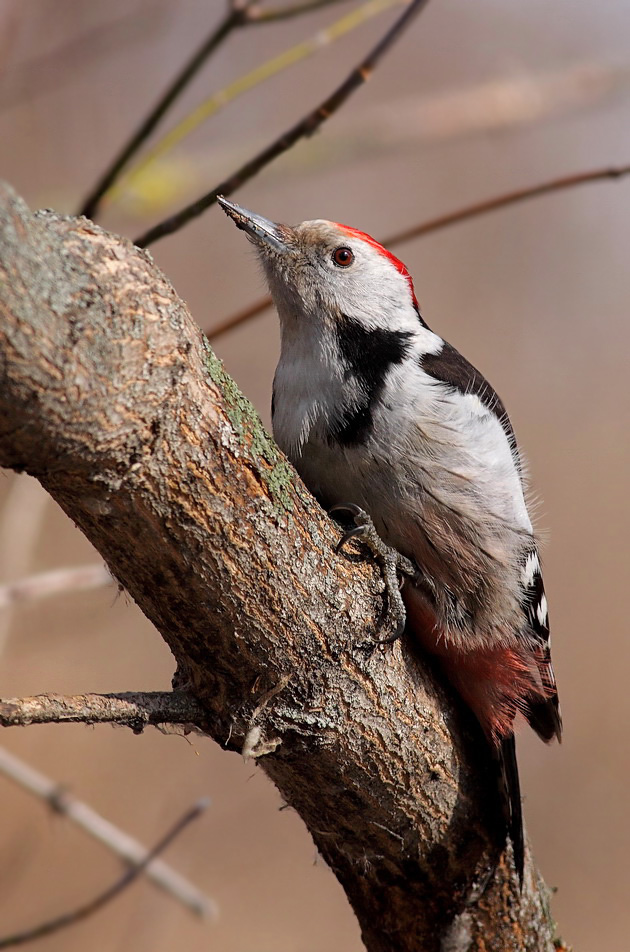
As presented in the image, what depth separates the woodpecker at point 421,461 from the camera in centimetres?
249

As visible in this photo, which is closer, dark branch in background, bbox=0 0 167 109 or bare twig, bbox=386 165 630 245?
bare twig, bbox=386 165 630 245

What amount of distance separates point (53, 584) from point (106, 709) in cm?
100

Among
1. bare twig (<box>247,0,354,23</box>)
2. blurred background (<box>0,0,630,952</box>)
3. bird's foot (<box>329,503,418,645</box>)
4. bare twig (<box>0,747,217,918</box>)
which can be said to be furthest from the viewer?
blurred background (<box>0,0,630,952</box>)

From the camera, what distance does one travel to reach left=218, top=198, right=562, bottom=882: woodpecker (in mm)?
2490

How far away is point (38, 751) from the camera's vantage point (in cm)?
538

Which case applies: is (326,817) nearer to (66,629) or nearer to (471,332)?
(66,629)

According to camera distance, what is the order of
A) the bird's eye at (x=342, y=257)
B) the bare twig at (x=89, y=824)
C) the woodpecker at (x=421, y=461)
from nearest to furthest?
the woodpecker at (x=421, y=461)
the bare twig at (x=89, y=824)
the bird's eye at (x=342, y=257)

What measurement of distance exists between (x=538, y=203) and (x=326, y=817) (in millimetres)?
7528

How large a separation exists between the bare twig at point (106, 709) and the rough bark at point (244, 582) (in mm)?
41

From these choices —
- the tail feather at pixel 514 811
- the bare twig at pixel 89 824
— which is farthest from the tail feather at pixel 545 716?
the bare twig at pixel 89 824

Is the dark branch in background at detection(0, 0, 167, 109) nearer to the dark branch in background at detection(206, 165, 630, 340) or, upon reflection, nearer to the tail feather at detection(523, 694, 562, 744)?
the dark branch in background at detection(206, 165, 630, 340)

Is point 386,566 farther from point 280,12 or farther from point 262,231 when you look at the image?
point 280,12

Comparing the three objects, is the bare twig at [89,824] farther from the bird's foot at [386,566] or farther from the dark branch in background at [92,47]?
the dark branch in background at [92,47]

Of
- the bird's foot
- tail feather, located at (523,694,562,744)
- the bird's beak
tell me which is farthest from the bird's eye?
tail feather, located at (523,694,562,744)
